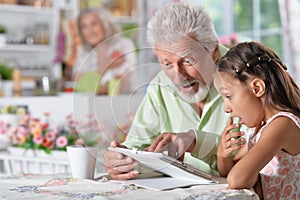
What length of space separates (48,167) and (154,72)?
996 mm

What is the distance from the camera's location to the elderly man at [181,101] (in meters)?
1.63

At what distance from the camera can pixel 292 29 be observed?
14.3ft

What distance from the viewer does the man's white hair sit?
182 centimetres

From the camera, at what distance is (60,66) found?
5488mm

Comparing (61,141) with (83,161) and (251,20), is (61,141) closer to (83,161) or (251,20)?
(83,161)

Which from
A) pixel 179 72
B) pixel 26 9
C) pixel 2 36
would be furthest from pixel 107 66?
pixel 26 9

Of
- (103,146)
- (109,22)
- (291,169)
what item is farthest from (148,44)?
(109,22)

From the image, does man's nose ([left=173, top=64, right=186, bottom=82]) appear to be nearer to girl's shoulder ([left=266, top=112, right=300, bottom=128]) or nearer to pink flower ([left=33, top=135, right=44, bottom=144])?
girl's shoulder ([left=266, top=112, right=300, bottom=128])

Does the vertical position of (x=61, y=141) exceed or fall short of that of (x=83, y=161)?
it falls short

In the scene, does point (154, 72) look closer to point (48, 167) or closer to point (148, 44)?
point (148, 44)

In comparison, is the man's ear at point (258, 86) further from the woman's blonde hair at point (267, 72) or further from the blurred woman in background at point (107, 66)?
the blurred woman in background at point (107, 66)

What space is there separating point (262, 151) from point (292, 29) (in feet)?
9.92

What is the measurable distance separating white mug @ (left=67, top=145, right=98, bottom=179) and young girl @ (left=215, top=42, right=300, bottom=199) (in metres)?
0.35

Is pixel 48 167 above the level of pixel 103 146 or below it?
below
